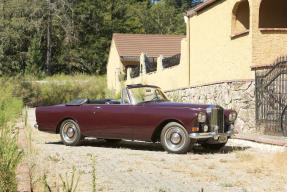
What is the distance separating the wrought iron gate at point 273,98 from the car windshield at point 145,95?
3.62 metres

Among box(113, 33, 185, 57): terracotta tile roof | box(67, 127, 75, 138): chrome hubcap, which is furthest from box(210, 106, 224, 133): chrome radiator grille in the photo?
box(113, 33, 185, 57): terracotta tile roof

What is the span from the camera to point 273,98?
39.6ft

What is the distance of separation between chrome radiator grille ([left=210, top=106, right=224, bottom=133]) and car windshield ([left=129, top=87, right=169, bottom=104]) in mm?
1504

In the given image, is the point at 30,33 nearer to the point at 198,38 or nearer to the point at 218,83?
the point at 198,38

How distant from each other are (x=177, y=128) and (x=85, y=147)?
105 inches

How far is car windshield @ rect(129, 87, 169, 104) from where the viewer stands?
9.70 metres

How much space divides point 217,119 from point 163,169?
2.37m

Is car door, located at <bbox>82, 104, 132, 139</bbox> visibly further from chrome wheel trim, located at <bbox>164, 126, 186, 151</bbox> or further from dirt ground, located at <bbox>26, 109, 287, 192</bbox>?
chrome wheel trim, located at <bbox>164, 126, 186, 151</bbox>

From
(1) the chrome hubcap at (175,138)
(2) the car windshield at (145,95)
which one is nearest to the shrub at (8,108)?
(2) the car windshield at (145,95)

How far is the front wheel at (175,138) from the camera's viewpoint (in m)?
8.72

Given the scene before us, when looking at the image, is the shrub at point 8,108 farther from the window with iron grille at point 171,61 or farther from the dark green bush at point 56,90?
the dark green bush at point 56,90

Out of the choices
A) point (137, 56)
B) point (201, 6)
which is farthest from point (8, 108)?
point (137, 56)

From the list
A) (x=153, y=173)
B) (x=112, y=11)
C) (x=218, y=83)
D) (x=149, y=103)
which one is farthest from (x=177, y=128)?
(x=112, y=11)

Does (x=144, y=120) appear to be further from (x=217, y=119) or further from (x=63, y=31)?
(x=63, y=31)
